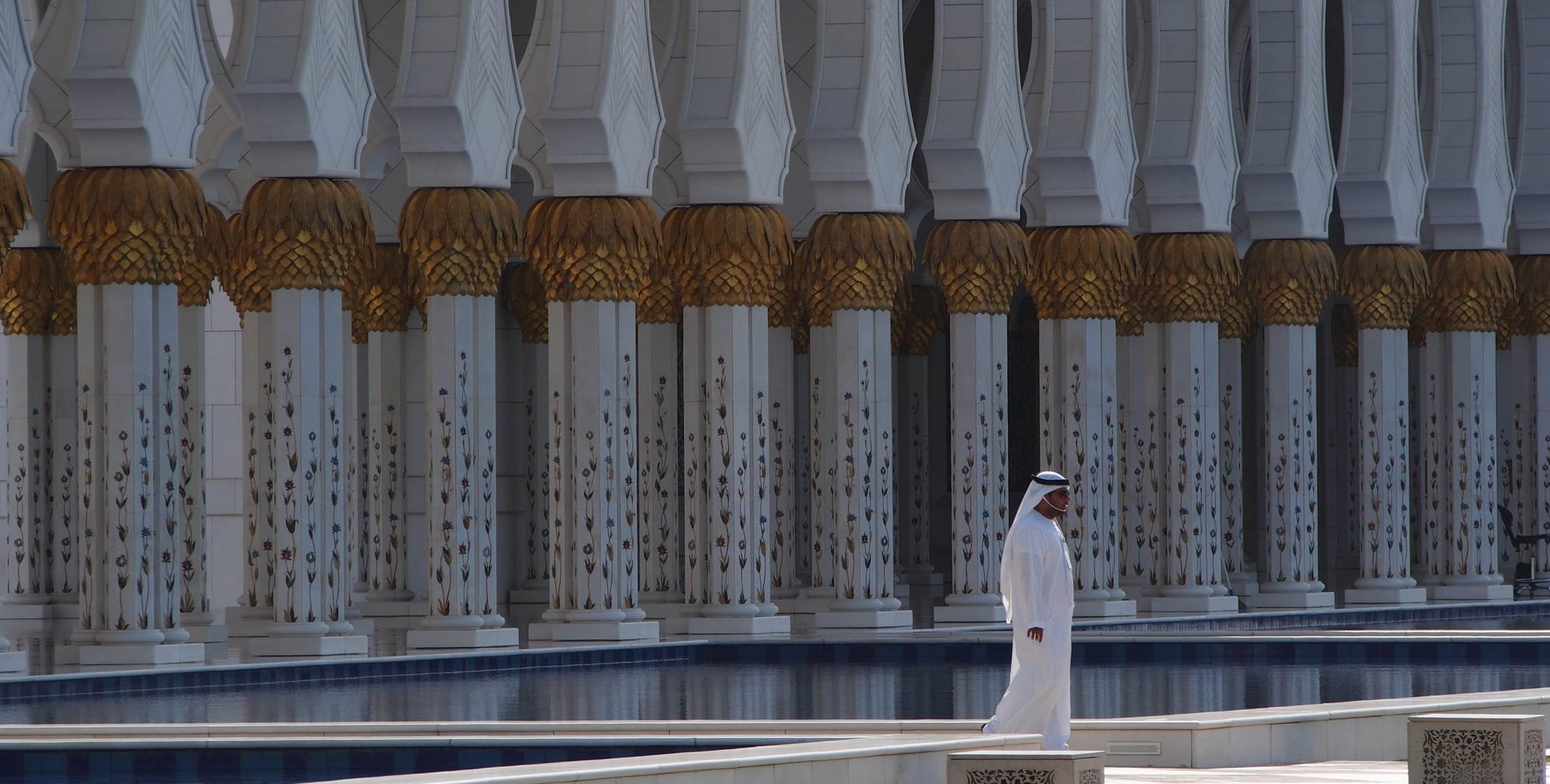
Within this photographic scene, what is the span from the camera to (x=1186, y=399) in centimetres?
1792

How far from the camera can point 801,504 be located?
1944 cm

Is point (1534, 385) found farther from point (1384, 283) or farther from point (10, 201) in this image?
point (10, 201)

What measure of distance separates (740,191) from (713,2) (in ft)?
3.26

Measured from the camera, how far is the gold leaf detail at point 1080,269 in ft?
55.0

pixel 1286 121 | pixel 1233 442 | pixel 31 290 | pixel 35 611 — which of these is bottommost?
pixel 35 611

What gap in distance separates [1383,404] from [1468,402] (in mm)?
1203

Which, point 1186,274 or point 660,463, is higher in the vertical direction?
point 1186,274

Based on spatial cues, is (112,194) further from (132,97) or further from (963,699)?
(963,699)

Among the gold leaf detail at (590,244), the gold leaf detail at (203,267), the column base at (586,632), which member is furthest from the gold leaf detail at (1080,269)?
the gold leaf detail at (203,267)

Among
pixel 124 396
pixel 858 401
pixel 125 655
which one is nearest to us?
pixel 125 655

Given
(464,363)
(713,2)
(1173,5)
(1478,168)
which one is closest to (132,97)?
(464,363)

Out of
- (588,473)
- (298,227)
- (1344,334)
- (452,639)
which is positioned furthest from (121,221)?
(1344,334)

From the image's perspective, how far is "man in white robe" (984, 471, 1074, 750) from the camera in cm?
843

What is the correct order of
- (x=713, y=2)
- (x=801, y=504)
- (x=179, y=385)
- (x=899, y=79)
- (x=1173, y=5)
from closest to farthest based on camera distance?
(x=179, y=385) < (x=713, y=2) < (x=899, y=79) < (x=1173, y=5) < (x=801, y=504)
